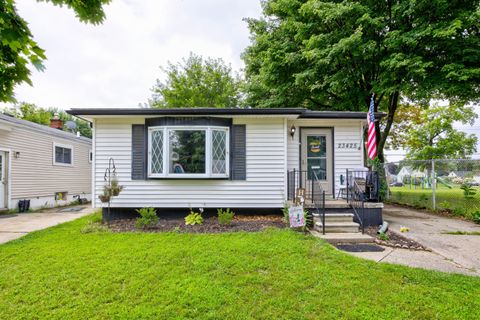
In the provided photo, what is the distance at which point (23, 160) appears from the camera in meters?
8.96

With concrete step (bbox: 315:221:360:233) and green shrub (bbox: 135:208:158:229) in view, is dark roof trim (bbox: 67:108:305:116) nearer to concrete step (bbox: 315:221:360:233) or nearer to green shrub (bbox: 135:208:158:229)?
green shrub (bbox: 135:208:158:229)

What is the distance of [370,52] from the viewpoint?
8953 mm

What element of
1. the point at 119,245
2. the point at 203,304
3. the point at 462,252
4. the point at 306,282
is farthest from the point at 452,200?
the point at 119,245

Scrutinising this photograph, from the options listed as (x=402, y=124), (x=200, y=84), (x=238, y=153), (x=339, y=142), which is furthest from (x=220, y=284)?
(x=402, y=124)

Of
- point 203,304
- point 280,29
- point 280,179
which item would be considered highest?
point 280,29

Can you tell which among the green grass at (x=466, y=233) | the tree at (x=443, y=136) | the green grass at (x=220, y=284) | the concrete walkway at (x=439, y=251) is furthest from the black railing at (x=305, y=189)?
the tree at (x=443, y=136)

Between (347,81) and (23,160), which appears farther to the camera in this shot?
(347,81)

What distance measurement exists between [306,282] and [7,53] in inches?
162

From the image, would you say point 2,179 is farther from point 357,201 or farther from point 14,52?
point 357,201

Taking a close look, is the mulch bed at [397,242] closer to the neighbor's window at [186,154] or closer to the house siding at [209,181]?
the house siding at [209,181]

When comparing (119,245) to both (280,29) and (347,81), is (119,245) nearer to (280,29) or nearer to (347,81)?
(347,81)

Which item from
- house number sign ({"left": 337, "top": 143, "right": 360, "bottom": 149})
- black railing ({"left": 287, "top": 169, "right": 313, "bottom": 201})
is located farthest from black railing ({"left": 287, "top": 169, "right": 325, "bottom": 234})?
house number sign ({"left": 337, "top": 143, "right": 360, "bottom": 149})

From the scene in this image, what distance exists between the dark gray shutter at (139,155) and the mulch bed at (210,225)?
1240mm

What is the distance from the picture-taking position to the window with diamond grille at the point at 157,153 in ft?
20.4
